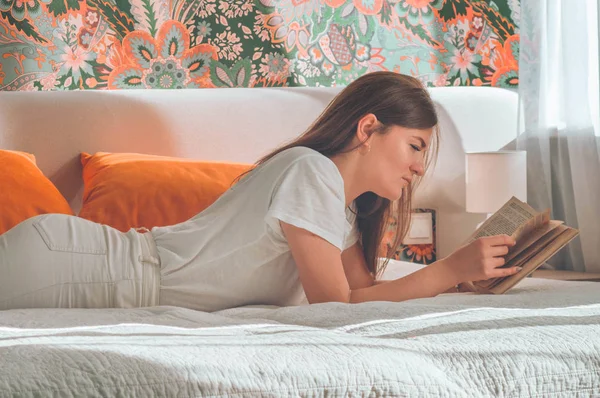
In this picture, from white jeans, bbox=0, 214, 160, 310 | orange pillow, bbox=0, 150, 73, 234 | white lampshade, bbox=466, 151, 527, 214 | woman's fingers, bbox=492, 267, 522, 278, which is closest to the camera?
white jeans, bbox=0, 214, 160, 310

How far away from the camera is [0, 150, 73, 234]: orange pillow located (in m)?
2.28

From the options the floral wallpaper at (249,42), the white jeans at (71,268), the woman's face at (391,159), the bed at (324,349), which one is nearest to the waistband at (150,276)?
the white jeans at (71,268)

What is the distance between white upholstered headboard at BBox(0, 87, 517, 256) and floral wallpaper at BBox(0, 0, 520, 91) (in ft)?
0.46

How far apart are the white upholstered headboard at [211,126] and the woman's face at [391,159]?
1134 mm

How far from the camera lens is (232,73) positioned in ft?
10.2

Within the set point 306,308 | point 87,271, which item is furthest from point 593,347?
point 87,271

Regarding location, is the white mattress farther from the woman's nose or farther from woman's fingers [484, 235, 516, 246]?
the woman's nose

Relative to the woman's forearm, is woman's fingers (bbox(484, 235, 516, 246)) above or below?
above

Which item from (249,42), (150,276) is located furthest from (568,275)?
(150,276)

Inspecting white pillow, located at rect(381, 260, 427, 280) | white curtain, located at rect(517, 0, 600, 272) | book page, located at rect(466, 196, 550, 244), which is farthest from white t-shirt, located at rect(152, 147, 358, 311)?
white curtain, located at rect(517, 0, 600, 272)

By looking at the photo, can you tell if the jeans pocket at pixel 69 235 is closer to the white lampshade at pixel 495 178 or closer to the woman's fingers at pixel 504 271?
the woman's fingers at pixel 504 271

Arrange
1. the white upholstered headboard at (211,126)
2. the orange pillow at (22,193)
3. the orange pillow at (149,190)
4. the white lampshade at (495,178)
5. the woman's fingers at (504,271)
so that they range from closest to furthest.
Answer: the woman's fingers at (504,271)
the orange pillow at (22,193)
the orange pillow at (149,190)
the white upholstered headboard at (211,126)
the white lampshade at (495,178)

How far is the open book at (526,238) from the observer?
69.0 inches

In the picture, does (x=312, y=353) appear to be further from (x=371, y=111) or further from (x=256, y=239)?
(x=371, y=111)
